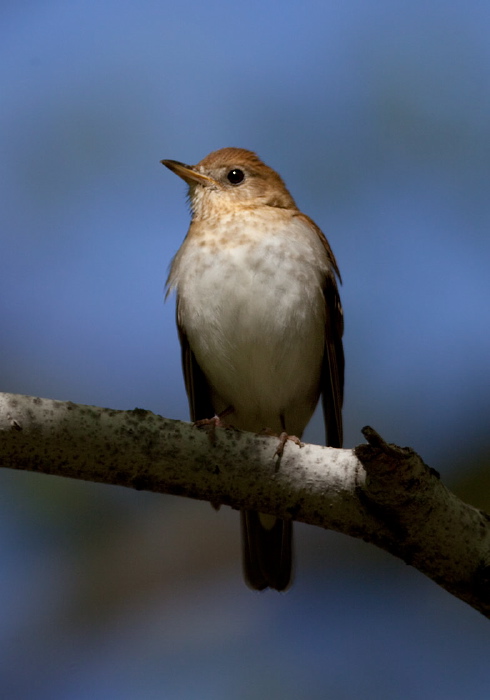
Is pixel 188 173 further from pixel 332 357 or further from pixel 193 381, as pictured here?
pixel 332 357

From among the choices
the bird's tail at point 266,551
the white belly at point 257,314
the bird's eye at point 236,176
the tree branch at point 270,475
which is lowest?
the bird's tail at point 266,551

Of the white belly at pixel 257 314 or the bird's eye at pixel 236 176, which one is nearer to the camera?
the white belly at pixel 257 314

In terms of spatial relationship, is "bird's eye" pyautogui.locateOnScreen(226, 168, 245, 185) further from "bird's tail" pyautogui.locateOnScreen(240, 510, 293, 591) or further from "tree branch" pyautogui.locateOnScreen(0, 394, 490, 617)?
"tree branch" pyautogui.locateOnScreen(0, 394, 490, 617)

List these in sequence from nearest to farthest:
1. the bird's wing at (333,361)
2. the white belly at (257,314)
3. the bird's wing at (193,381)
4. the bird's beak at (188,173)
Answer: the white belly at (257,314), the bird's wing at (333,361), the bird's wing at (193,381), the bird's beak at (188,173)

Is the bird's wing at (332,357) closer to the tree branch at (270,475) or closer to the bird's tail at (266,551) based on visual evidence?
the bird's tail at (266,551)

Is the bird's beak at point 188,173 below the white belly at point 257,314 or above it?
above

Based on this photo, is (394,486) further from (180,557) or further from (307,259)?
(180,557)

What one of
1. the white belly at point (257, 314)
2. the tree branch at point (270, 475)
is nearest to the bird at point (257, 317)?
the white belly at point (257, 314)
